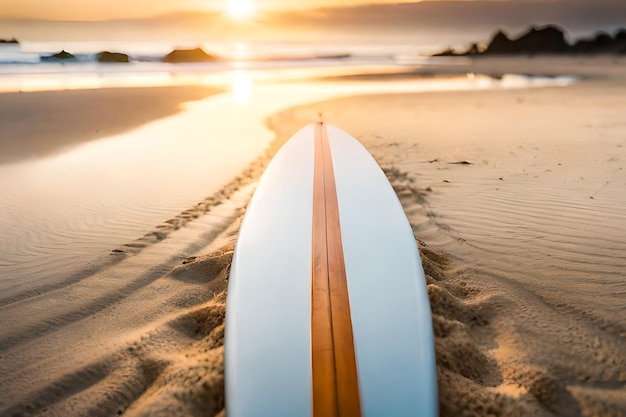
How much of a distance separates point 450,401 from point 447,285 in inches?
49.3

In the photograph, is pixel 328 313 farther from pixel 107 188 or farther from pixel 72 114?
pixel 72 114

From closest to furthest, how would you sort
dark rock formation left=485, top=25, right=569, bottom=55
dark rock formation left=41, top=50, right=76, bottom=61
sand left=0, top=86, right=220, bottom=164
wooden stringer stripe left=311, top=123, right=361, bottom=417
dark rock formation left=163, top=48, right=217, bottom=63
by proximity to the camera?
wooden stringer stripe left=311, top=123, right=361, bottom=417 < sand left=0, top=86, right=220, bottom=164 < dark rock formation left=41, top=50, right=76, bottom=61 < dark rock formation left=163, top=48, right=217, bottom=63 < dark rock formation left=485, top=25, right=569, bottom=55

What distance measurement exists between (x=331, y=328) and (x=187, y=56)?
2557 inches

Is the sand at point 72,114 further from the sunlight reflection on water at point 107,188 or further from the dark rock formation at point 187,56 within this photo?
the dark rock formation at point 187,56

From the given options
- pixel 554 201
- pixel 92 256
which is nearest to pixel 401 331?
pixel 92 256

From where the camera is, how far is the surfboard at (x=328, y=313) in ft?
6.01

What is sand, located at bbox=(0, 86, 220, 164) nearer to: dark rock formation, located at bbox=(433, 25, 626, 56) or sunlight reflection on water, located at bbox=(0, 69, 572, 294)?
sunlight reflection on water, located at bbox=(0, 69, 572, 294)

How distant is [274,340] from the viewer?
2.09 metres

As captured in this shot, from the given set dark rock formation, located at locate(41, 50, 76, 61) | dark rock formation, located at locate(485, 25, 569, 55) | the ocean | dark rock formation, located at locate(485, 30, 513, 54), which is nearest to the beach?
the ocean

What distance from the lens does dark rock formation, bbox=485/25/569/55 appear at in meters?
76.5

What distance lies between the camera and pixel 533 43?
262 feet

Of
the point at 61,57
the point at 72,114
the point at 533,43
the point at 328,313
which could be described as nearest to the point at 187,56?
the point at 61,57

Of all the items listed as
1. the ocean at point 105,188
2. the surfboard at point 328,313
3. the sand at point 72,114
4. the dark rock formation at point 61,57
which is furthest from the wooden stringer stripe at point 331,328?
the dark rock formation at point 61,57

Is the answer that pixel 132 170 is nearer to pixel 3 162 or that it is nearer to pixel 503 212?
A: pixel 3 162
